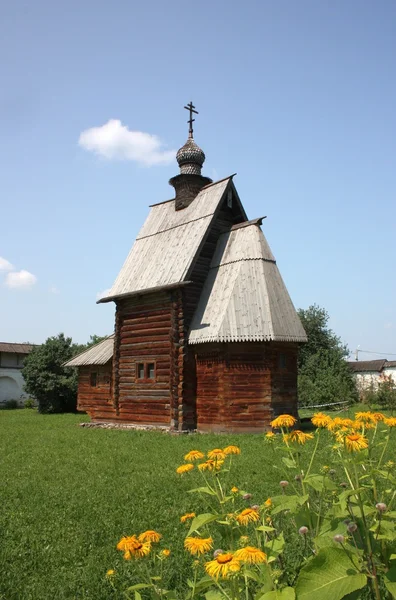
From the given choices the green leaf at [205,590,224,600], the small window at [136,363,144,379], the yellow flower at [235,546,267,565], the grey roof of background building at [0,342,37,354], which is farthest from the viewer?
the grey roof of background building at [0,342,37,354]

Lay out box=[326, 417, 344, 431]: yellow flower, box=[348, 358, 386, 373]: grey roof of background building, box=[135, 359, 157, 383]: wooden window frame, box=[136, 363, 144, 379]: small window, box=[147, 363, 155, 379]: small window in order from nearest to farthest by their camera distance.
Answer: box=[326, 417, 344, 431]: yellow flower
box=[135, 359, 157, 383]: wooden window frame
box=[147, 363, 155, 379]: small window
box=[136, 363, 144, 379]: small window
box=[348, 358, 386, 373]: grey roof of background building

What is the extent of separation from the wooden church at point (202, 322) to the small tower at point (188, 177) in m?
0.04

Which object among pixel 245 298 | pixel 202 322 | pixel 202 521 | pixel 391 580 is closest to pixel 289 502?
pixel 202 521

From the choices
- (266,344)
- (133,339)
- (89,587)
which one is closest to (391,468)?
(89,587)

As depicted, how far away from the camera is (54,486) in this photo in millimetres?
8812

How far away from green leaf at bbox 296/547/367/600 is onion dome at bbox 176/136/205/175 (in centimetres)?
2041

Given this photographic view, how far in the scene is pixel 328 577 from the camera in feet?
7.12

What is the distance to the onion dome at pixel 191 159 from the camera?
70.8ft

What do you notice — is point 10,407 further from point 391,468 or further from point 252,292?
point 391,468

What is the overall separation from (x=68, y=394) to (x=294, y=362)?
20.8m

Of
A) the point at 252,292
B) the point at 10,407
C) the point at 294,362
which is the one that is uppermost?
the point at 252,292

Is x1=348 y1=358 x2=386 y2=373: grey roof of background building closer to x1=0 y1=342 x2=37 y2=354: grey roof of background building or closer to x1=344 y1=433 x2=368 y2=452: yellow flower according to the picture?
x1=0 y1=342 x2=37 y2=354: grey roof of background building

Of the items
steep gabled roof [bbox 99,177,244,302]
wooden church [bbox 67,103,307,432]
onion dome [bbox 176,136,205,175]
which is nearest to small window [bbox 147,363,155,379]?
wooden church [bbox 67,103,307,432]

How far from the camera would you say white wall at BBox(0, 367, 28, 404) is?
41688 mm
